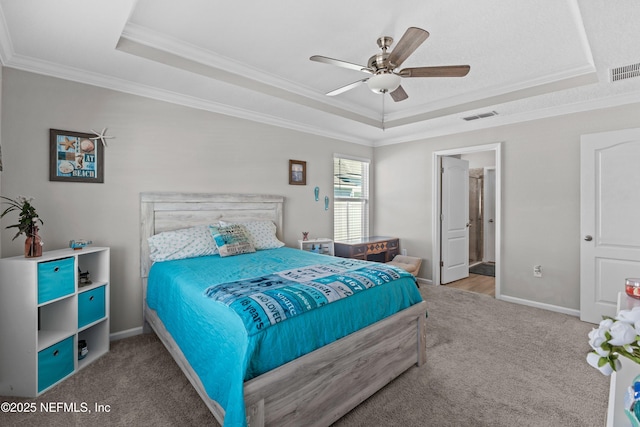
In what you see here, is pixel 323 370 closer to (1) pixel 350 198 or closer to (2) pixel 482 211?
(1) pixel 350 198

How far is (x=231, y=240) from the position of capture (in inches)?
120

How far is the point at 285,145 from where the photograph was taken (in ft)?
13.7

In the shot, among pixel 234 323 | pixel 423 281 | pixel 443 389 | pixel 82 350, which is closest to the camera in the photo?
pixel 234 323

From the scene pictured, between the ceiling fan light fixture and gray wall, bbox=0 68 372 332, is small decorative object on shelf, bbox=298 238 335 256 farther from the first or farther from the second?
the ceiling fan light fixture

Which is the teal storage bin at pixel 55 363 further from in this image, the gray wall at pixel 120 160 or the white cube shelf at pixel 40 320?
the gray wall at pixel 120 160

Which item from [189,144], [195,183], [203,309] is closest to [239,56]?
[189,144]

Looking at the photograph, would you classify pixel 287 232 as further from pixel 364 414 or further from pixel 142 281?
pixel 364 414

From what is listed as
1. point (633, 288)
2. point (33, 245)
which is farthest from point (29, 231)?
point (633, 288)

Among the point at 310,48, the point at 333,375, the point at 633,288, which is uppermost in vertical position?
the point at 310,48

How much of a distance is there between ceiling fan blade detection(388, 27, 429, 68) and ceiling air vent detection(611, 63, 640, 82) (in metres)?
1.96

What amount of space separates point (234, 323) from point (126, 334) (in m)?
2.10

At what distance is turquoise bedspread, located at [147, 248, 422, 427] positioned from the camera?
143 centimetres

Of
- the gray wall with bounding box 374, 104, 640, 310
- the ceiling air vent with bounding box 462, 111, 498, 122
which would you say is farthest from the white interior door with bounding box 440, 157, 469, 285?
the ceiling air vent with bounding box 462, 111, 498, 122

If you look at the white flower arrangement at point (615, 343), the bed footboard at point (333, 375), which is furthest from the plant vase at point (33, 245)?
the white flower arrangement at point (615, 343)
